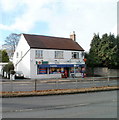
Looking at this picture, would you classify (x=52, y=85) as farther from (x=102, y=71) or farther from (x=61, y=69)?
(x=102, y=71)

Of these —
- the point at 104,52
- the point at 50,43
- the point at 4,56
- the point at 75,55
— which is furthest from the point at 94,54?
the point at 4,56

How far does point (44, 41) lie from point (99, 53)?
13115mm

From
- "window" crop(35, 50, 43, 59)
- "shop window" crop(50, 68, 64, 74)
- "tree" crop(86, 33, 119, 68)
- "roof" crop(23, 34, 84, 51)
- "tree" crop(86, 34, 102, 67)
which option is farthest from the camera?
"tree" crop(86, 34, 102, 67)

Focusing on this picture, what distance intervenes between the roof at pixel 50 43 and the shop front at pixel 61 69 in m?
3.76

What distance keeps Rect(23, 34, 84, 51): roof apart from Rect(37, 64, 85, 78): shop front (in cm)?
376

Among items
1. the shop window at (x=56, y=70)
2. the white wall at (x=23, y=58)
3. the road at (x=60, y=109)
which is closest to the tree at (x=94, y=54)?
the shop window at (x=56, y=70)

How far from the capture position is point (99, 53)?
39.9 metres

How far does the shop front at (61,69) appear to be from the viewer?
3362 centimetres

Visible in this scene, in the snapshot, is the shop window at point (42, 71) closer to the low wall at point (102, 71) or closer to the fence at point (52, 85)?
the fence at point (52, 85)

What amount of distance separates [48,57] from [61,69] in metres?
3.96

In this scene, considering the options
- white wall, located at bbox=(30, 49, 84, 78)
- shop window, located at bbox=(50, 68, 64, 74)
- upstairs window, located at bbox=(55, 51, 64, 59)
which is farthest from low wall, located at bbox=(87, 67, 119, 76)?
upstairs window, located at bbox=(55, 51, 64, 59)

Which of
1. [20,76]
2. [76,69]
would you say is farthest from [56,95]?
[76,69]

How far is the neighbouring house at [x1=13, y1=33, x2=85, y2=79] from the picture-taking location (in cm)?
3303

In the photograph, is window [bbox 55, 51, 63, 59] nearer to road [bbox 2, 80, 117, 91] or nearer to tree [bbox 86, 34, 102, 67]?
tree [bbox 86, 34, 102, 67]
